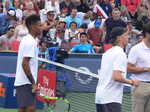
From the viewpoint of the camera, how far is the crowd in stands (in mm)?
13438

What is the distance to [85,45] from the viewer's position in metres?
13.3

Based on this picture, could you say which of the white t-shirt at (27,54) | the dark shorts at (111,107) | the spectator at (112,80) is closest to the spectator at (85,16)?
the white t-shirt at (27,54)

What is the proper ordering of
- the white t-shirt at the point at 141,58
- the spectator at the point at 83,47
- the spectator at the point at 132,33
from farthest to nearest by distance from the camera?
the spectator at the point at 132,33, the spectator at the point at 83,47, the white t-shirt at the point at 141,58

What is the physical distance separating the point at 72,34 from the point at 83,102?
13.4 ft

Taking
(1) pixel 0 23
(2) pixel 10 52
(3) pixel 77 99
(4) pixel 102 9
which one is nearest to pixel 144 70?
(3) pixel 77 99

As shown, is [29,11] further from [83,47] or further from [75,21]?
[83,47]

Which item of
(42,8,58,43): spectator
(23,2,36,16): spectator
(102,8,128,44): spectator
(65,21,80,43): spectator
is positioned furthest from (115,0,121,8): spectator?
(42,8,58,43): spectator

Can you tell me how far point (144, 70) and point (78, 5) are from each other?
11.5 metres

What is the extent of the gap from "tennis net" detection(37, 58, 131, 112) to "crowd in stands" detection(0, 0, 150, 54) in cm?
116

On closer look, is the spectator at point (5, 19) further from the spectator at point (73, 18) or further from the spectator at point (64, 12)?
the spectator at point (64, 12)

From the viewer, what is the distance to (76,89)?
11.3 meters

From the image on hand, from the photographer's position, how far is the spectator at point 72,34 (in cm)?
1385

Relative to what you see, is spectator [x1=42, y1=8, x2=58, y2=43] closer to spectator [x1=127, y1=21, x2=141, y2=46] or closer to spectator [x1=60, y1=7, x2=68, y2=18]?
spectator [x1=60, y1=7, x2=68, y2=18]

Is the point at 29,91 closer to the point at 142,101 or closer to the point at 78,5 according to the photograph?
the point at 142,101
